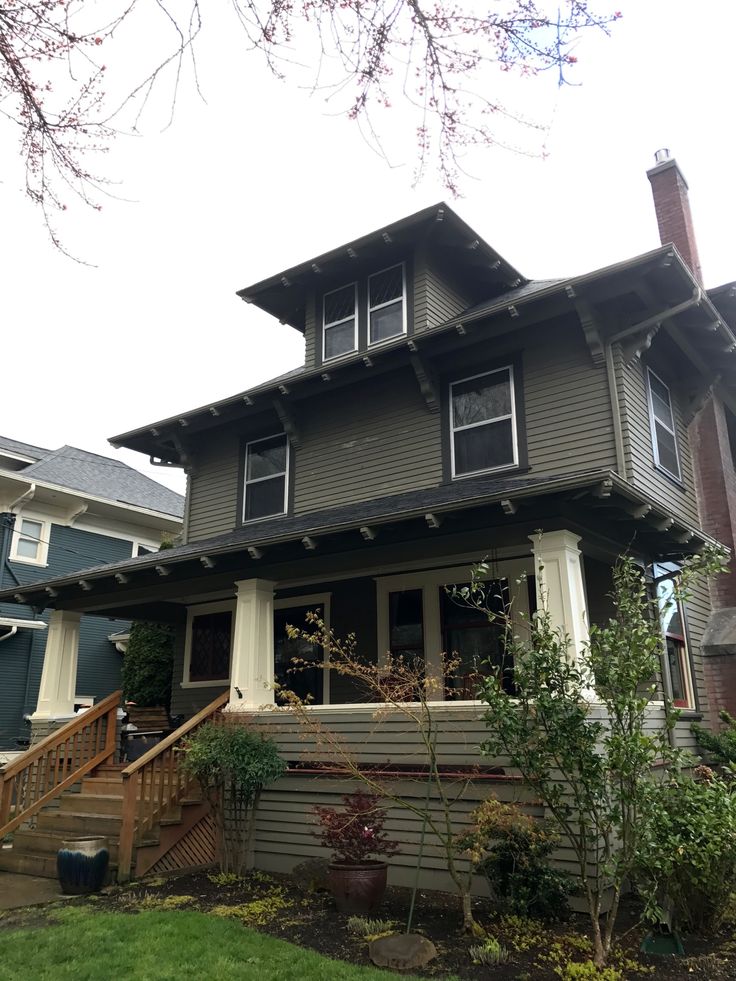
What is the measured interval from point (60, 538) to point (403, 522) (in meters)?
13.0

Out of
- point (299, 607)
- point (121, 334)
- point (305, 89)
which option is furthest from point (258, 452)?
point (305, 89)

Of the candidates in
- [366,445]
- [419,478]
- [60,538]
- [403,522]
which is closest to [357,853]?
[403,522]

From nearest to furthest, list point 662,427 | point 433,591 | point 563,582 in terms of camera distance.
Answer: point 563,582 → point 433,591 → point 662,427

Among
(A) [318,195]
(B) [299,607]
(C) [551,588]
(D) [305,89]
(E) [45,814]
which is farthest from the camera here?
(B) [299,607]

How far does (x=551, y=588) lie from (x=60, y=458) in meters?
16.0

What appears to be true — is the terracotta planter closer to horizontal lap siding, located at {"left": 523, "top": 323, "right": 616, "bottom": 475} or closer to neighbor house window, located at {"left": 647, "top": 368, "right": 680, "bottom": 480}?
horizontal lap siding, located at {"left": 523, "top": 323, "right": 616, "bottom": 475}

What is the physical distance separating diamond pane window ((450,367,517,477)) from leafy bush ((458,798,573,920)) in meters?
4.72

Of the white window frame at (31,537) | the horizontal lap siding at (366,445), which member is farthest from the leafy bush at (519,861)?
the white window frame at (31,537)

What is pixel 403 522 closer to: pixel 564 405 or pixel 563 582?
pixel 563 582

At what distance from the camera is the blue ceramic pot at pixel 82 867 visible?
7.22 metres

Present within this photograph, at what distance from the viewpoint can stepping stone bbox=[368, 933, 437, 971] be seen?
16.5 feet

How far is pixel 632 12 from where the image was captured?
142 inches

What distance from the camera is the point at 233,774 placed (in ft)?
25.2

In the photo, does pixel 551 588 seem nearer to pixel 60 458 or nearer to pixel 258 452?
pixel 258 452
